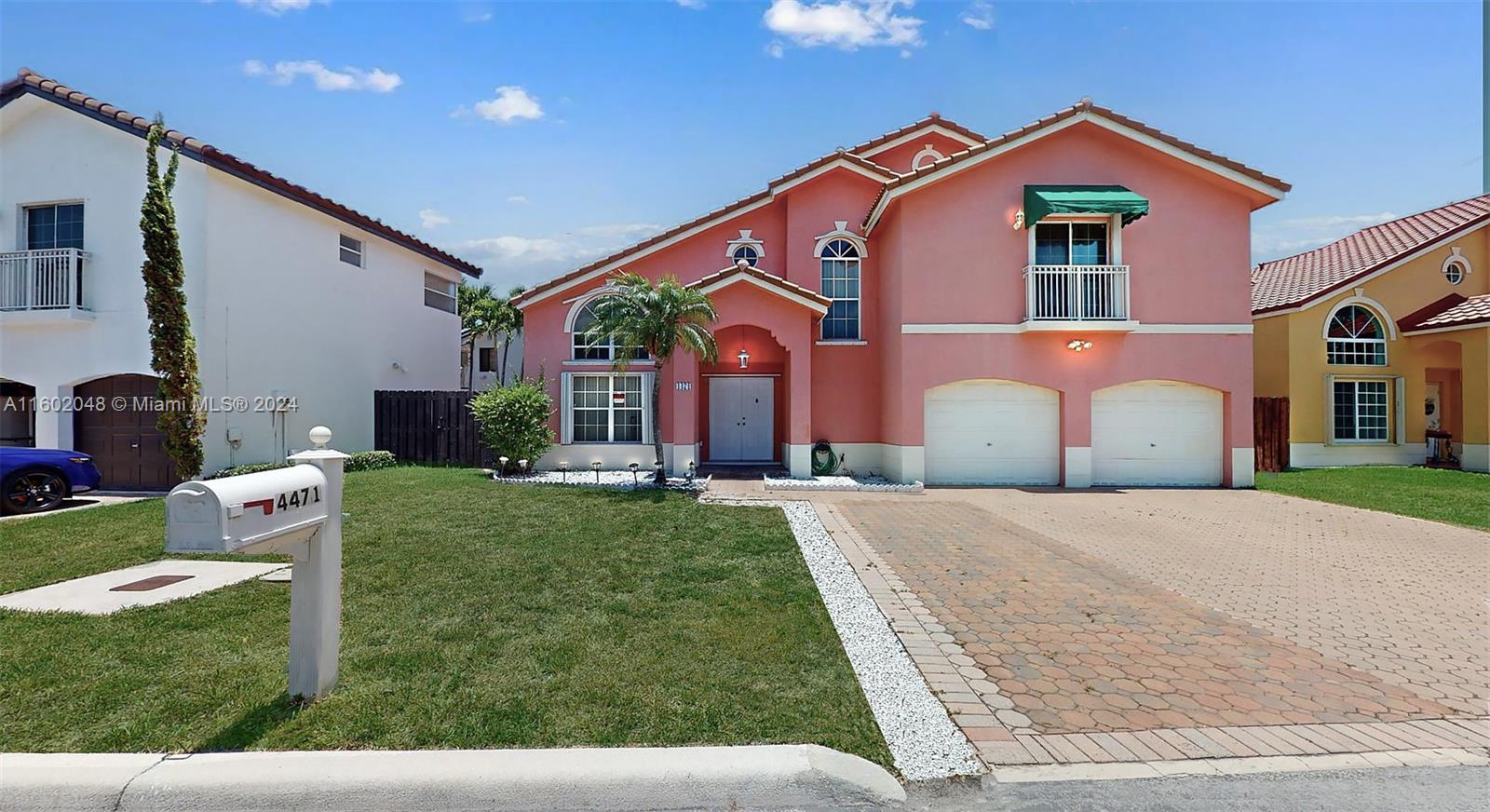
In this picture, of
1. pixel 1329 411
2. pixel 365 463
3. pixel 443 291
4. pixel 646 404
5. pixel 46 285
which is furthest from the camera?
pixel 443 291

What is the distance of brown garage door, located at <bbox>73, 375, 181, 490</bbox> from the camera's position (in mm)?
13648

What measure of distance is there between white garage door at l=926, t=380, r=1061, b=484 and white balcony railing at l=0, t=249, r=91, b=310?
59.7ft

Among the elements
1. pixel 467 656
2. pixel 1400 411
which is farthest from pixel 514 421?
pixel 1400 411

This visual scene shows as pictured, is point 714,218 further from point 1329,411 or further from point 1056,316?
point 1329,411

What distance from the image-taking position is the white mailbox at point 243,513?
3123 millimetres

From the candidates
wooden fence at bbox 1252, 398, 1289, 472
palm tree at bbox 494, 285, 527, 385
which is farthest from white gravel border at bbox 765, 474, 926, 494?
palm tree at bbox 494, 285, 527, 385

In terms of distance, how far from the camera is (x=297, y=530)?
3.68 m

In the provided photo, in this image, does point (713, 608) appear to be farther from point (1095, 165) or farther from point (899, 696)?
point (1095, 165)

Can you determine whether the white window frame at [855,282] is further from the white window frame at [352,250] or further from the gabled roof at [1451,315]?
the gabled roof at [1451,315]

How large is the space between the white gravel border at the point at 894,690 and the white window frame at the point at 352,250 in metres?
16.3

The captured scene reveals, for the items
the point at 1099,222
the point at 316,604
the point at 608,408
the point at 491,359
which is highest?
the point at 1099,222

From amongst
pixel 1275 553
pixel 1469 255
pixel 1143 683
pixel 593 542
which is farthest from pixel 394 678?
pixel 1469 255

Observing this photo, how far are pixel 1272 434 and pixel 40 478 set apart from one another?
89.8 feet

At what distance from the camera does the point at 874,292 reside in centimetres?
1698
